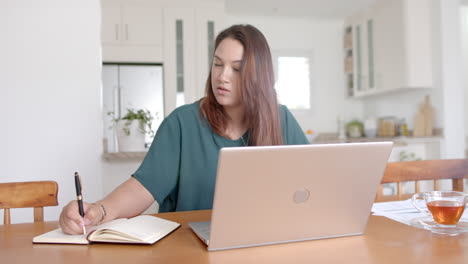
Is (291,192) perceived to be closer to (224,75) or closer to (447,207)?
(447,207)

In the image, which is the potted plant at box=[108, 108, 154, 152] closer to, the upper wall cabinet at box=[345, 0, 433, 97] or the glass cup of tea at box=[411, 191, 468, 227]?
the glass cup of tea at box=[411, 191, 468, 227]

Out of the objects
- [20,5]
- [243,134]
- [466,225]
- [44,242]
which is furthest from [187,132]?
[20,5]

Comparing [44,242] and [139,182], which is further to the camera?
[139,182]

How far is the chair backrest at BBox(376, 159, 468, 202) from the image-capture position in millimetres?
1356

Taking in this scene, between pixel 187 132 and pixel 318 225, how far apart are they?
66 centimetres

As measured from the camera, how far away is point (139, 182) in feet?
3.75

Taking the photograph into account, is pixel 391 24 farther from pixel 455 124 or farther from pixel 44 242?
pixel 44 242

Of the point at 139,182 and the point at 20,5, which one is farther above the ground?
the point at 20,5

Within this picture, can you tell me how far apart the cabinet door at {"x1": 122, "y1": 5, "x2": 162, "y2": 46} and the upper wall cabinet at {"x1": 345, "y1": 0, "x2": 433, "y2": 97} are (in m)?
2.36

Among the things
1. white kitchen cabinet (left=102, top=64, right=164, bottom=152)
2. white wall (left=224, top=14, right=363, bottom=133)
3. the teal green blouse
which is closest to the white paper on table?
the teal green blouse

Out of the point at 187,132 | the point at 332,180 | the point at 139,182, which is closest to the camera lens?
the point at 332,180

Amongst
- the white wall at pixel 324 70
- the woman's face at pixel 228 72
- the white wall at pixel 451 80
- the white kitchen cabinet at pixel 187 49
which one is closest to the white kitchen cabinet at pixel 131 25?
the white kitchen cabinet at pixel 187 49

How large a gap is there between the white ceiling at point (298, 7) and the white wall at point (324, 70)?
0.22 m

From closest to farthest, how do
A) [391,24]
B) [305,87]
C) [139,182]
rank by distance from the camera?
[139,182] < [391,24] < [305,87]
